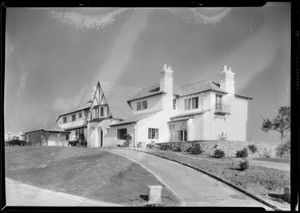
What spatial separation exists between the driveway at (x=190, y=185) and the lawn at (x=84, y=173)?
0.21 metres

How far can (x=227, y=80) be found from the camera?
375 inches

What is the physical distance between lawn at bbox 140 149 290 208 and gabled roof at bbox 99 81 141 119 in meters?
1.34

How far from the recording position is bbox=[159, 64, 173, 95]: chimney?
9.56 metres

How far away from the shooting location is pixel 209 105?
390 inches

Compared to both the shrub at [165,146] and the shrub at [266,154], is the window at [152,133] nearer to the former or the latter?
the shrub at [165,146]

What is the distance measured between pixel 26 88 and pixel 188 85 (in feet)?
14.0

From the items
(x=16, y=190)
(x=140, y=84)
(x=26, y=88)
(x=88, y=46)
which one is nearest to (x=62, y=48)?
(x=88, y=46)

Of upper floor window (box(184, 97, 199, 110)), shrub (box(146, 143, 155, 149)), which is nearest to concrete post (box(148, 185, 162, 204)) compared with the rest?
shrub (box(146, 143, 155, 149))

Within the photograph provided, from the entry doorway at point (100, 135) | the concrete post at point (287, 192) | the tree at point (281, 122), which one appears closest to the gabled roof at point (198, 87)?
the tree at point (281, 122)

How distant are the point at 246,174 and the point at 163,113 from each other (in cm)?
277

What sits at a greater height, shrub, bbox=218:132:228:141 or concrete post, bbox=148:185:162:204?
shrub, bbox=218:132:228:141

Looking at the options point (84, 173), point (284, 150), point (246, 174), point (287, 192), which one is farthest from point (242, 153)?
point (84, 173)

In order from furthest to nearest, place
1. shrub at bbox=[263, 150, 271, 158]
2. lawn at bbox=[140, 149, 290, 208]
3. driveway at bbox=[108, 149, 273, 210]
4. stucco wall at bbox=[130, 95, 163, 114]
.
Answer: stucco wall at bbox=[130, 95, 163, 114]
shrub at bbox=[263, 150, 271, 158]
lawn at bbox=[140, 149, 290, 208]
driveway at bbox=[108, 149, 273, 210]

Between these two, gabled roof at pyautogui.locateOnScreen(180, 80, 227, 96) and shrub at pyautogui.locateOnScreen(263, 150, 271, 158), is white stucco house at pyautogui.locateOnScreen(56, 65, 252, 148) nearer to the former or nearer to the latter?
gabled roof at pyautogui.locateOnScreen(180, 80, 227, 96)
